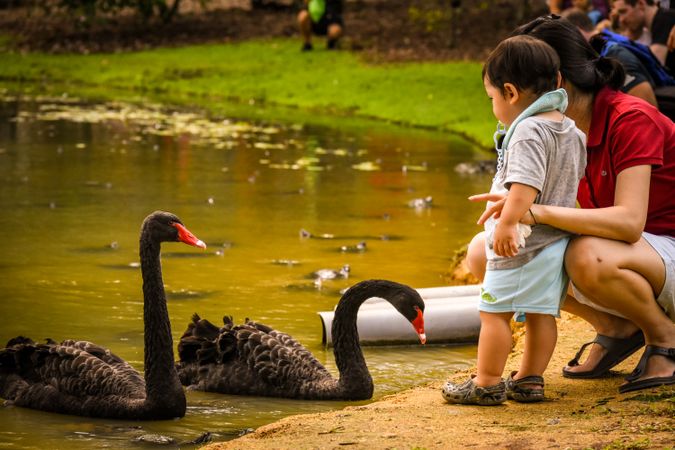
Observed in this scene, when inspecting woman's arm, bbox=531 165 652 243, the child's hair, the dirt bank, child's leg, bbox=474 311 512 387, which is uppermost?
the dirt bank

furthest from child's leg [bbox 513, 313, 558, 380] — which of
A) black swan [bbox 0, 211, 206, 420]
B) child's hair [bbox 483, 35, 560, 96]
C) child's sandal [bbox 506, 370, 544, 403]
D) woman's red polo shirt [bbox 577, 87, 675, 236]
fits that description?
black swan [bbox 0, 211, 206, 420]

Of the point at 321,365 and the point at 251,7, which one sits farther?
the point at 251,7

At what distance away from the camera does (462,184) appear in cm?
1216

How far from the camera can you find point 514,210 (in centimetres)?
434

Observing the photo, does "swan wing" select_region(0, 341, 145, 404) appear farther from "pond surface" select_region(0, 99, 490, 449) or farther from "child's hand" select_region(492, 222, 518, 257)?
"child's hand" select_region(492, 222, 518, 257)

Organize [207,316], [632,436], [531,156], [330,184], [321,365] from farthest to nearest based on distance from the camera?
[330,184]
[207,316]
[321,365]
[531,156]
[632,436]

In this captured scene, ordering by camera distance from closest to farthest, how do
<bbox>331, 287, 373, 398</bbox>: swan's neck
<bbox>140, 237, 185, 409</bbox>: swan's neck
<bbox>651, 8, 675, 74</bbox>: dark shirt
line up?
<bbox>140, 237, 185, 409</bbox>: swan's neck
<bbox>331, 287, 373, 398</bbox>: swan's neck
<bbox>651, 8, 675, 74</bbox>: dark shirt

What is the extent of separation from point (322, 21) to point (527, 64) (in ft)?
67.2

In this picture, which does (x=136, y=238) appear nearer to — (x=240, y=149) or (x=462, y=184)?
(x=462, y=184)

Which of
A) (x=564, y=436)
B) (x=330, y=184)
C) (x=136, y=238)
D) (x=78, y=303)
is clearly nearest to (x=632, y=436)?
(x=564, y=436)

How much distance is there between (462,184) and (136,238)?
403 centimetres

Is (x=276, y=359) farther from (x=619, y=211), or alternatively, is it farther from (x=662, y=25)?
(x=662, y=25)

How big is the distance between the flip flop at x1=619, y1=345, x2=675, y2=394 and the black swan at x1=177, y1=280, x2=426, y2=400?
0.99 m

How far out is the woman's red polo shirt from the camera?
4578mm
